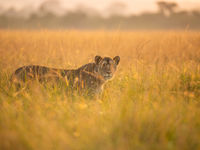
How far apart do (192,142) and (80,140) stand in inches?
69.4

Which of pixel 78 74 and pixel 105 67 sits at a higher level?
pixel 105 67

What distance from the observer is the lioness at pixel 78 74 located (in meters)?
5.96

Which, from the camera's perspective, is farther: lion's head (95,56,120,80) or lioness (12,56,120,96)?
lion's head (95,56,120,80)

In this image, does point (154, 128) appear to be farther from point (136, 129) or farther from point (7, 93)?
point (7, 93)

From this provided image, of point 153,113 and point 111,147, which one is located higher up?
point 153,113

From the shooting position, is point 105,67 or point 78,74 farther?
point 78,74

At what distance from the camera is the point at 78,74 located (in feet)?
20.8

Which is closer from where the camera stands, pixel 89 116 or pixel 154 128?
pixel 154 128

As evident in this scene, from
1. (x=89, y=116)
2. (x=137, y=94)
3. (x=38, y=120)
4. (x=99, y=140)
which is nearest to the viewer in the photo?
(x=99, y=140)

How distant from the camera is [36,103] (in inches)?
172

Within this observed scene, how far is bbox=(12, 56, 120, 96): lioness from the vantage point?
596 cm

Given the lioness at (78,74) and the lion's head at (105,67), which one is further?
the lion's head at (105,67)

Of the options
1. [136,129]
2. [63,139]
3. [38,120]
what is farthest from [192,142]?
[38,120]

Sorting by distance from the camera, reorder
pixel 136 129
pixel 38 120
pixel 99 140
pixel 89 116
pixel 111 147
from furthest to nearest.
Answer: pixel 89 116
pixel 38 120
pixel 136 129
pixel 99 140
pixel 111 147
